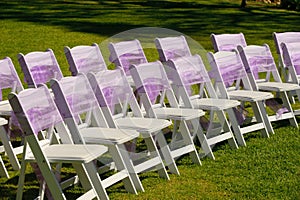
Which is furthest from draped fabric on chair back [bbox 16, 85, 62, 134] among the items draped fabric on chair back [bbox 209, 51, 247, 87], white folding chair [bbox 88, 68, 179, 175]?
draped fabric on chair back [bbox 209, 51, 247, 87]

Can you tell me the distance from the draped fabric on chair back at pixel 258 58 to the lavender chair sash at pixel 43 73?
8.23 feet

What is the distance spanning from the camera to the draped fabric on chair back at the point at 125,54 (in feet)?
29.9

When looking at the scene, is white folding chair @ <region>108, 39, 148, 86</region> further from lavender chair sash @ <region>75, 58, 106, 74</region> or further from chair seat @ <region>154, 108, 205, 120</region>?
chair seat @ <region>154, 108, 205, 120</region>

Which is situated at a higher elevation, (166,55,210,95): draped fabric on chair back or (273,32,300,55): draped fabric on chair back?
(166,55,210,95): draped fabric on chair back

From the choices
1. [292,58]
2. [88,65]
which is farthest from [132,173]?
[292,58]

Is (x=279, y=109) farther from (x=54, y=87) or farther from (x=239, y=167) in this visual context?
(x=54, y=87)

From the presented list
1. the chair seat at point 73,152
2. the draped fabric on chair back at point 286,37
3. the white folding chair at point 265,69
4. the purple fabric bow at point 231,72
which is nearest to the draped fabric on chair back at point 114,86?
the chair seat at point 73,152

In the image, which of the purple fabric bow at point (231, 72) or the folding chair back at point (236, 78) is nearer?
the folding chair back at point (236, 78)

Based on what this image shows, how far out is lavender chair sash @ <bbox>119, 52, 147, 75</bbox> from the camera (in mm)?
9242

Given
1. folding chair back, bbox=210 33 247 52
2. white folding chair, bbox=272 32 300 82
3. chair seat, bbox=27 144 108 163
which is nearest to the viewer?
chair seat, bbox=27 144 108 163

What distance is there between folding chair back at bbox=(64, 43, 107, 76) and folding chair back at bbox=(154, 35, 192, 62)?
1009mm

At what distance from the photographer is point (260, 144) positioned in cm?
832

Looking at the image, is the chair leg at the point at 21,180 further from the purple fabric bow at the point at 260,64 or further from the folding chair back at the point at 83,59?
the purple fabric bow at the point at 260,64

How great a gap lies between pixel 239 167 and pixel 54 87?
229cm
